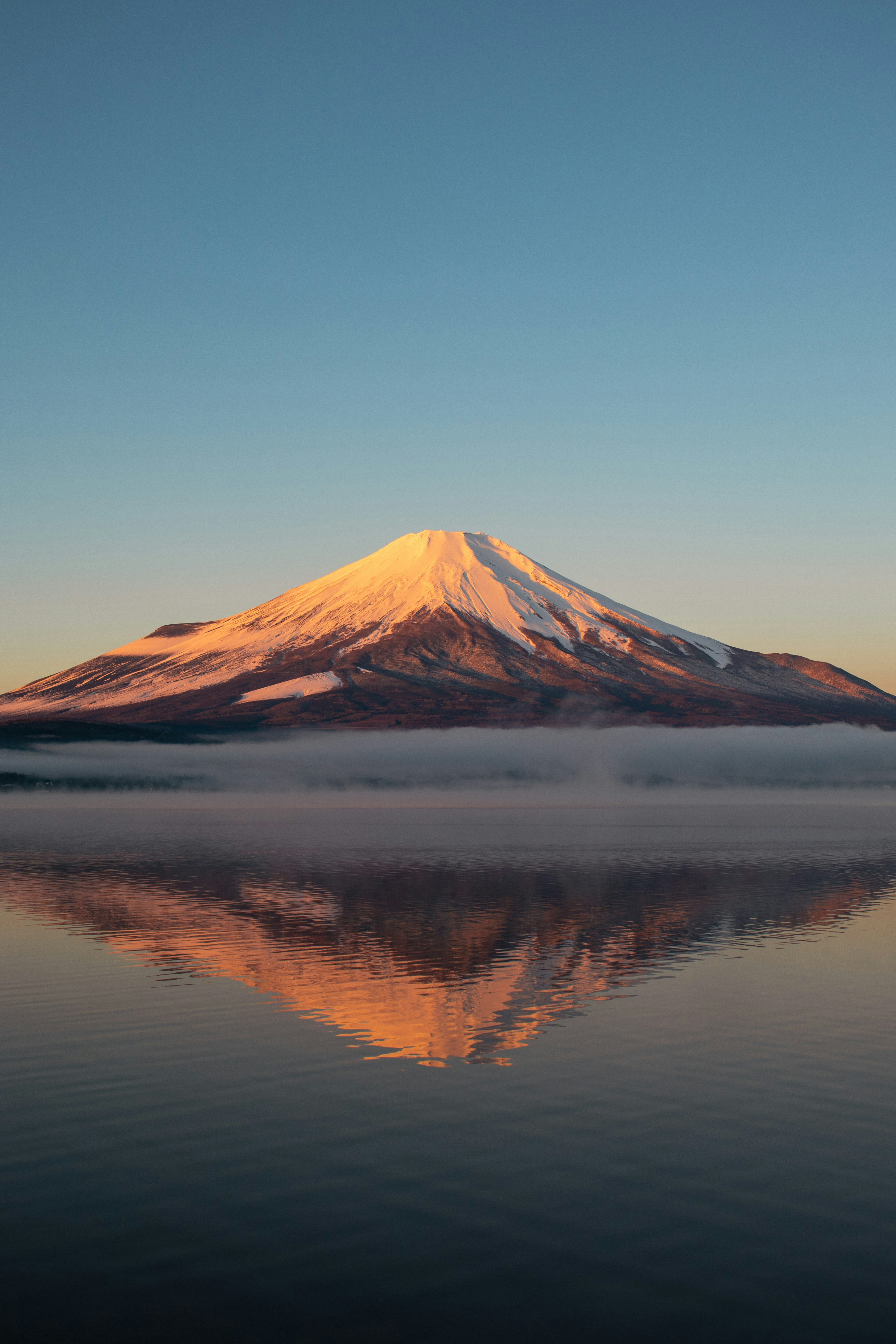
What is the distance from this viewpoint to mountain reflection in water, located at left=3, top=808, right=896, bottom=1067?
30.4 m

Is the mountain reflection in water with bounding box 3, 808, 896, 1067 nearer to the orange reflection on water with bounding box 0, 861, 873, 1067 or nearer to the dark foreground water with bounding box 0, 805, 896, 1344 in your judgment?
the orange reflection on water with bounding box 0, 861, 873, 1067

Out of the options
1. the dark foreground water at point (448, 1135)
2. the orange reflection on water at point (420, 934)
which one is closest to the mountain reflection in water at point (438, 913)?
the orange reflection on water at point (420, 934)

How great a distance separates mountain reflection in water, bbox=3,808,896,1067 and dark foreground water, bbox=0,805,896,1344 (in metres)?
0.30

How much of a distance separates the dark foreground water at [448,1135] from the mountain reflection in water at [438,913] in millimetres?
302

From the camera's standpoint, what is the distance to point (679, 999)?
30.6 meters

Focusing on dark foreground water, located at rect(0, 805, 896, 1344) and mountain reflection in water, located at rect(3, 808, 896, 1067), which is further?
mountain reflection in water, located at rect(3, 808, 896, 1067)

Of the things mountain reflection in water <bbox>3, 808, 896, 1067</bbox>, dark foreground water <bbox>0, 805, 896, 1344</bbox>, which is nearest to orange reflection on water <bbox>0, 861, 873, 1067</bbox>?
mountain reflection in water <bbox>3, 808, 896, 1067</bbox>

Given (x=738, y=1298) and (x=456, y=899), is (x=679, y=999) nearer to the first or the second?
(x=738, y=1298)

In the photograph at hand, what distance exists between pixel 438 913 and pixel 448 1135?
118 feet

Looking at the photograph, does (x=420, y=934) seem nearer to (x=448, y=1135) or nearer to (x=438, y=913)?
(x=438, y=913)

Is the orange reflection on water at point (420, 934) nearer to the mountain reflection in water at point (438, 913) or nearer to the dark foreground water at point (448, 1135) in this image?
the mountain reflection in water at point (438, 913)

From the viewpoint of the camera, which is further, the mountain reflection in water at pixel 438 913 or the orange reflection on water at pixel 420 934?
the mountain reflection in water at pixel 438 913

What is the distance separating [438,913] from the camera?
178 feet

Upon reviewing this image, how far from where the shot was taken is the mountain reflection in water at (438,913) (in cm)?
3041
